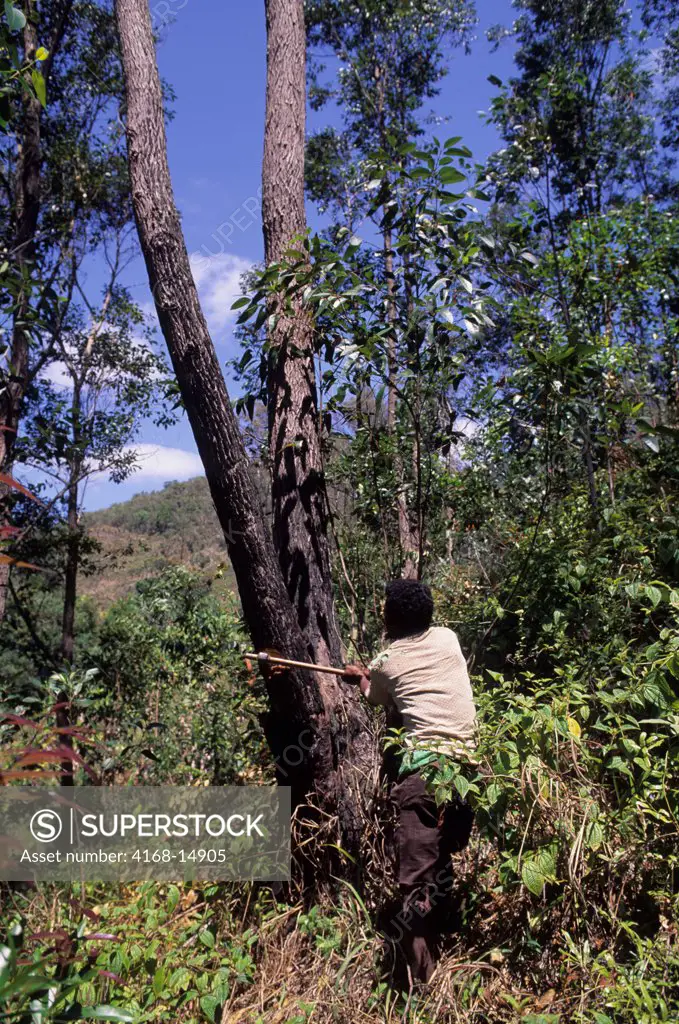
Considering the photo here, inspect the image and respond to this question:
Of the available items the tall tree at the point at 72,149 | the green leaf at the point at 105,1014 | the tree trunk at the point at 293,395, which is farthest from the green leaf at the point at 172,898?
the tall tree at the point at 72,149

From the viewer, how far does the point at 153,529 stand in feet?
159

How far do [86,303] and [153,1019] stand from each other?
11580 mm

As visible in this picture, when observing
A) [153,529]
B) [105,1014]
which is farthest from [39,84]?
[153,529]

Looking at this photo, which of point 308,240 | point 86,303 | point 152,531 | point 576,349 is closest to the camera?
point 576,349

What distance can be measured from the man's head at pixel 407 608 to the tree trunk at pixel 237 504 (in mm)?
478

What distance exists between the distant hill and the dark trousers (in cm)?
2712

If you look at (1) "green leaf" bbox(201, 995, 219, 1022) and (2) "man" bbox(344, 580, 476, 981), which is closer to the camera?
(1) "green leaf" bbox(201, 995, 219, 1022)

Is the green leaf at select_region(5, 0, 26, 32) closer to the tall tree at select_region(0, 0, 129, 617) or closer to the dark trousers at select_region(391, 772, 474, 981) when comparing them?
the dark trousers at select_region(391, 772, 474, 981)

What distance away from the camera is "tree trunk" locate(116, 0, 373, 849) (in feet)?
10.1

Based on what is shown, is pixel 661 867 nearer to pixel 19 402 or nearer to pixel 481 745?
pixel 481 745

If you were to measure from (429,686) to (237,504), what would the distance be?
3.50 feet

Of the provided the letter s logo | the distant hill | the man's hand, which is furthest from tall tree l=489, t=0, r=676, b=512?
the distant hill

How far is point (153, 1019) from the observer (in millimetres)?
2576

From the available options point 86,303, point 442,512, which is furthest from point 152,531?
point 442,512
